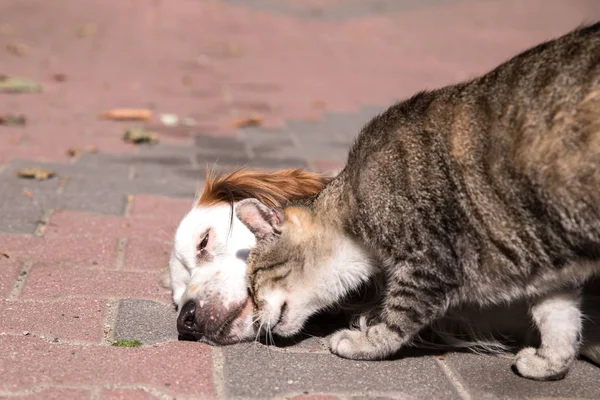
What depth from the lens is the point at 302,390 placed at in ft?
10.6

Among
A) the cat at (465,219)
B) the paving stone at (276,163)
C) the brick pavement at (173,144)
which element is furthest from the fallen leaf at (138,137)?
the cat at (465,219)

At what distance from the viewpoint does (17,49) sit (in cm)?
994

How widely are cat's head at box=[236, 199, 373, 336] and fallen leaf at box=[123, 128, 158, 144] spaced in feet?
10.3

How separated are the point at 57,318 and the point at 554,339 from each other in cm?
216

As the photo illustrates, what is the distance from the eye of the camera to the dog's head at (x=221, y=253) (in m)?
3.59

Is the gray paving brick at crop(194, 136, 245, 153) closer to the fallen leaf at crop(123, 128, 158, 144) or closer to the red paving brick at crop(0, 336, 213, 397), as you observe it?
the fallen leaf at crop(123, 128, 158, 144)

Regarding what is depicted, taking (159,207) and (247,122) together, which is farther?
(247,122)

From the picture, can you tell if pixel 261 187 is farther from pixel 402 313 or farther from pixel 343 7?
pixel 343 7

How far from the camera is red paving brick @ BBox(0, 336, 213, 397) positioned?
3141mm

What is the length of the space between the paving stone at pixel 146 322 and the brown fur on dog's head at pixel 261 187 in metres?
0.55

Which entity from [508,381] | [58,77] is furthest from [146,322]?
[58,77]

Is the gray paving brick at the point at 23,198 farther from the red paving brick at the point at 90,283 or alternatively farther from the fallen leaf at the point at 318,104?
the fallen leaf at the point at 318,104

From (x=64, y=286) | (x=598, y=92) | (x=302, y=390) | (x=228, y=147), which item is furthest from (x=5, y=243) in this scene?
(x=598, y=92)

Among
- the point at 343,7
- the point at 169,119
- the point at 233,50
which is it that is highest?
the point at 343,7
